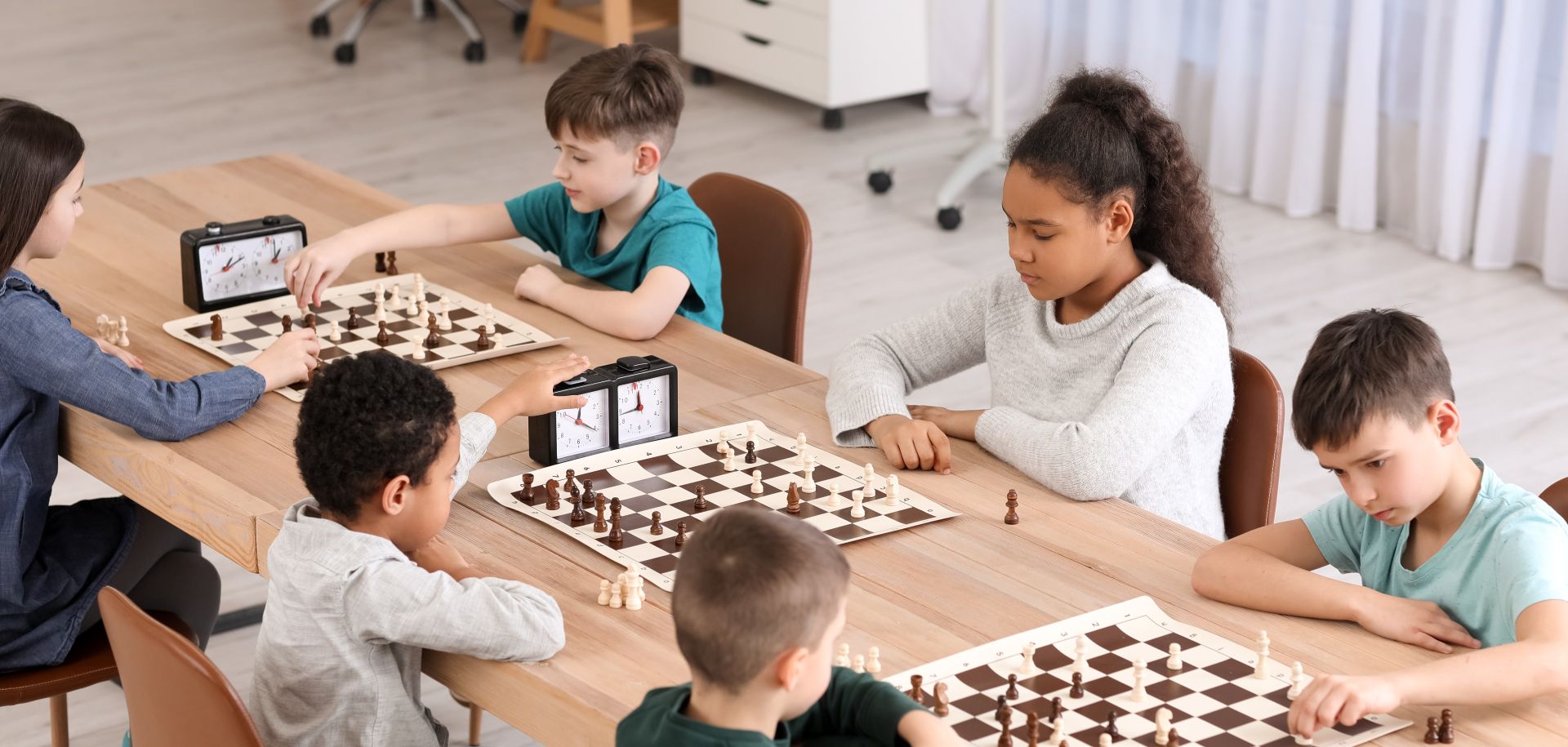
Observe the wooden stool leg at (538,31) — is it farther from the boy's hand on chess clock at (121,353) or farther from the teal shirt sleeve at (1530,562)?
the teal shirt sleeve at (1530,562)

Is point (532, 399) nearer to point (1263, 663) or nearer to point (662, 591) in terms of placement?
point (662, 591)

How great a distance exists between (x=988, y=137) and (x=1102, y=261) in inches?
134

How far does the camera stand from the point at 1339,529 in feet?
6.12

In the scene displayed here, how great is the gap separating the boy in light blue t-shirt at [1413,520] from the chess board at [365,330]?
107 cm

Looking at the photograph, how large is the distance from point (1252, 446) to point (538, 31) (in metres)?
4.98

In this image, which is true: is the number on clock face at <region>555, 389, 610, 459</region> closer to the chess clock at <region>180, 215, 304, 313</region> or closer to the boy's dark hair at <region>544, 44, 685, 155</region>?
the boy's dark hair at <region>544, 44, 685, 155</region>

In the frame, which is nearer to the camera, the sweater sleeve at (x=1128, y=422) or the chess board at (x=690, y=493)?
the chess board at (x=690, y=493)

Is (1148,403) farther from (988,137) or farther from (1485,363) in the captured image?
(988,137)

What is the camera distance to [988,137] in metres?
5.52

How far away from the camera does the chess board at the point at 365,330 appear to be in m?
2.43

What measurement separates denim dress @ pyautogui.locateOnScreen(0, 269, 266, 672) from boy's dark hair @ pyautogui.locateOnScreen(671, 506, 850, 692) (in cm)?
101

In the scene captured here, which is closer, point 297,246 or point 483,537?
point 483,537

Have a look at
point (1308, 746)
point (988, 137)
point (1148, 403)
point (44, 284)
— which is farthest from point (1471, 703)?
point (988, 137)

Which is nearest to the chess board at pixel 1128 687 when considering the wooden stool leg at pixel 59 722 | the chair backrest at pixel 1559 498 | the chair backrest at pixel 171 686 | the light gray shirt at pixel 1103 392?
the light gray shirt at pixel 1103 392
